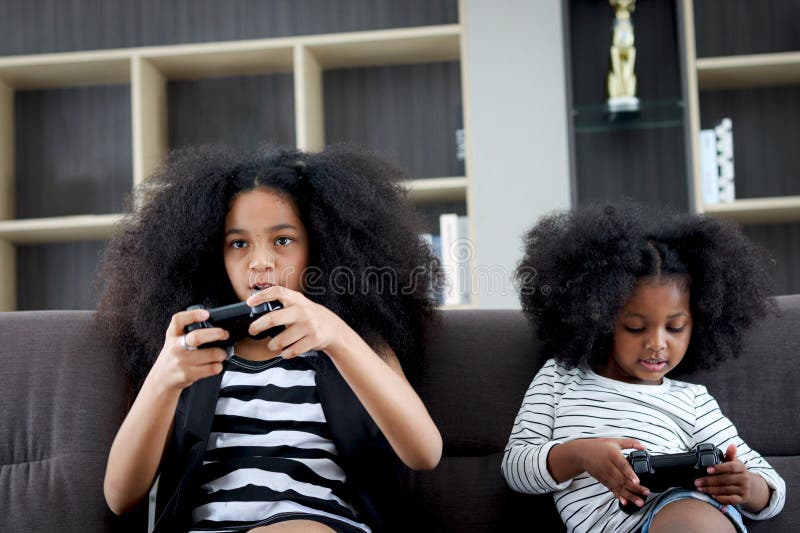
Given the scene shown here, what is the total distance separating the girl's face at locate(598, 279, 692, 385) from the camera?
1.38 m

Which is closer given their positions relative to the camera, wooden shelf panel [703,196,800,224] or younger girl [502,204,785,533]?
younger girl [502,204,785,533]

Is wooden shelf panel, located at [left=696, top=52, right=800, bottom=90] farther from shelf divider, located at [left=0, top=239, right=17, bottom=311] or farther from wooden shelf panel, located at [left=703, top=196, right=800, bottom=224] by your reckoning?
shelf divider, located at [left=0, top=239, right=17, bottom=311]

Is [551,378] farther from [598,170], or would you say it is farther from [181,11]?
[181,11]

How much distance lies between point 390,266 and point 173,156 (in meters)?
0.46

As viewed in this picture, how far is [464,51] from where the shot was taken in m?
2.78

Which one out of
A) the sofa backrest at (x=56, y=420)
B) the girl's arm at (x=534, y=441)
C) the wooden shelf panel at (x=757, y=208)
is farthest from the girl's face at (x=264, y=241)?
the wooden shelf panel at (x=757, y=208)

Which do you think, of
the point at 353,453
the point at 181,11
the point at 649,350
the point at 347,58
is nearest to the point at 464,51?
the point at 347,58

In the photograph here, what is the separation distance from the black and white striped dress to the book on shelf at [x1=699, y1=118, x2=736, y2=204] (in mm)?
1761

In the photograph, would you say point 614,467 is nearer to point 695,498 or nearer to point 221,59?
point 695,498

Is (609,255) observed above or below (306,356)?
above

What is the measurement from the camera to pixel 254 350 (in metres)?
1.38

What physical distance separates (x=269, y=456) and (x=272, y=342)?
0.77 feet

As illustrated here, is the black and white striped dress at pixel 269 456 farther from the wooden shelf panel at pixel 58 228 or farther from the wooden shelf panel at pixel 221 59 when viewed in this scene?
the wooden shelf panel at pixel 221 59

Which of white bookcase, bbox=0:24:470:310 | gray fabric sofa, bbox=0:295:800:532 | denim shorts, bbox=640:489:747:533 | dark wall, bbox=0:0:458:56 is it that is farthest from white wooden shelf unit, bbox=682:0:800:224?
denim shorts, bbox=640:489:747:533
